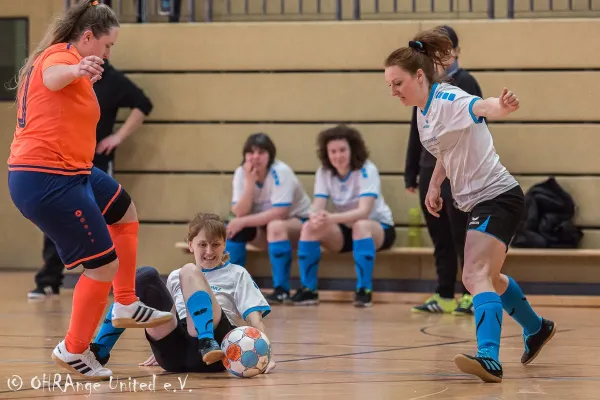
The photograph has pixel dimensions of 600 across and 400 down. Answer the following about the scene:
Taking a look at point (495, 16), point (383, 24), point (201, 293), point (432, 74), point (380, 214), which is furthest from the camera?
point (495, 16)

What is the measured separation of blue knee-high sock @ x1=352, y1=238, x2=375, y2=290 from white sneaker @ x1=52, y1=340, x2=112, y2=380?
358 centimetres

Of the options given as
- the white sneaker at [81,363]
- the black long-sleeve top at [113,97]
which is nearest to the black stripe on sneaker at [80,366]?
the white sneaker at [81,363]

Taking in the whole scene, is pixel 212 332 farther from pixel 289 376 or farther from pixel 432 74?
pixel 432 74

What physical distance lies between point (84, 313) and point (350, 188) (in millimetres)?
3898

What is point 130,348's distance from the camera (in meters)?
4.66

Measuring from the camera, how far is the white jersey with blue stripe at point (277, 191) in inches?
289

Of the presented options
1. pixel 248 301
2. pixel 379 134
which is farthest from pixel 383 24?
pixel 248 301

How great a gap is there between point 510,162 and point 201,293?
4.51 metres

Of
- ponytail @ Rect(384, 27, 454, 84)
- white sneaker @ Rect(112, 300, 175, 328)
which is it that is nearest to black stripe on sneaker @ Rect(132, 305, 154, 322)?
white sneaker @ Rect(112, 300, 175, 328)

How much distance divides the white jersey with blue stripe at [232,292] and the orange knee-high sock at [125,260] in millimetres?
199

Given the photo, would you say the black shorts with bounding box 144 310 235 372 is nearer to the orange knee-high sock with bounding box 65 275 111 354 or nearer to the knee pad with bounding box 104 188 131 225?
the orange knee-high sock with bounding box 65 275 111 354

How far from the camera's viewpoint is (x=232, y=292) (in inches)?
156

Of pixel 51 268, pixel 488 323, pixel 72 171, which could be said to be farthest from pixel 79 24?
pixel 51 268

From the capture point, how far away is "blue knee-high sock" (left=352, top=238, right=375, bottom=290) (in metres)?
7.08
